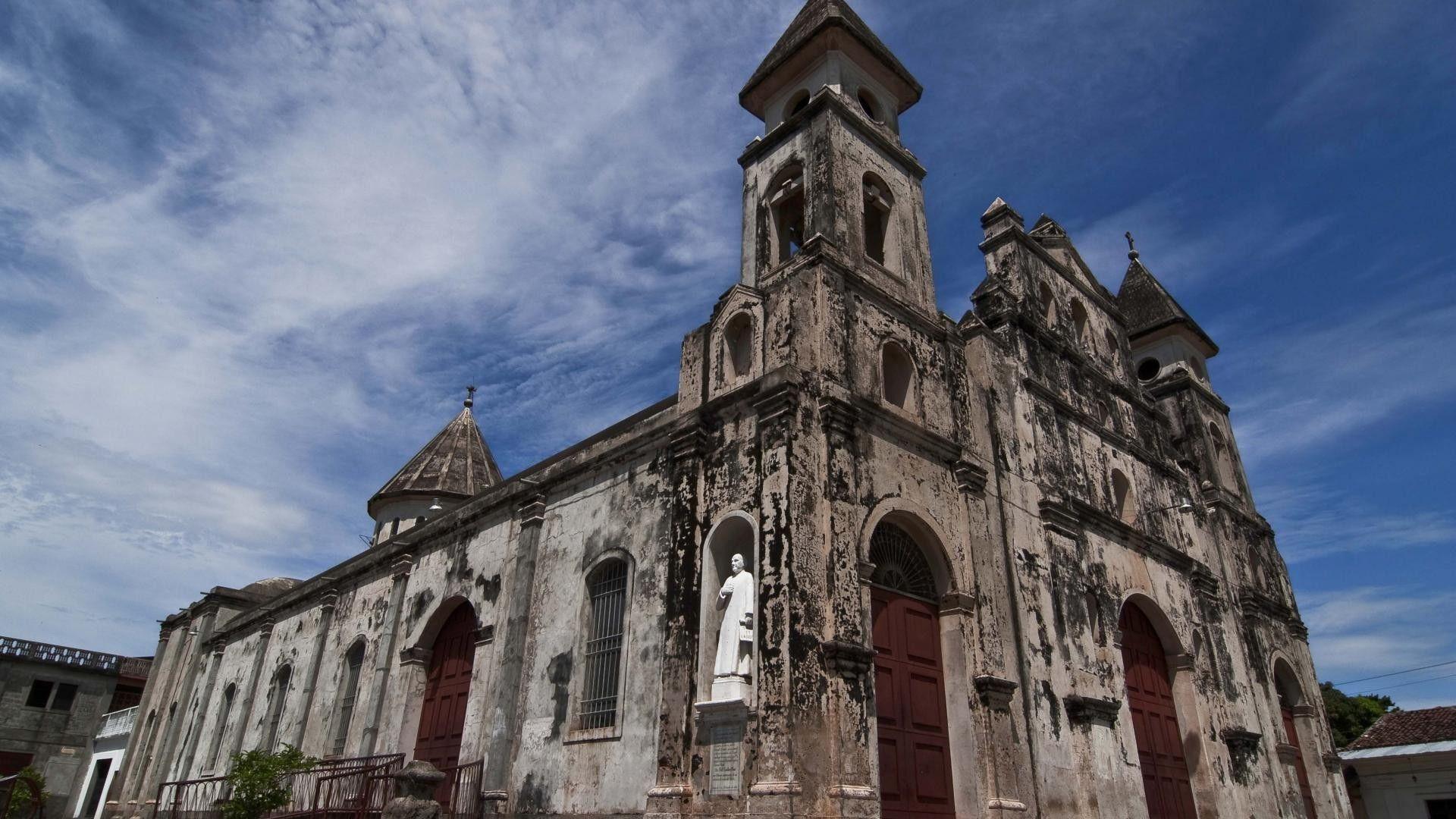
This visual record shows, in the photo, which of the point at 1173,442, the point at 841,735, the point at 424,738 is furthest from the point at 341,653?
the point at 1173,442

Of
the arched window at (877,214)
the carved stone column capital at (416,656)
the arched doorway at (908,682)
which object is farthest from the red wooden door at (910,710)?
the carved stone column capital at (416,656)

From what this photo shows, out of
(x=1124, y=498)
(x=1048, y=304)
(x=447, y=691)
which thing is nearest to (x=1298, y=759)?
(x=1124, y=498)

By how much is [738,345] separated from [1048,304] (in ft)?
28.1

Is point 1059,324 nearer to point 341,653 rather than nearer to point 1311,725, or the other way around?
point 1311,725

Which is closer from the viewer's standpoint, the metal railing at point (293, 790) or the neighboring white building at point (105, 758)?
the metal railing at point (293, 790)

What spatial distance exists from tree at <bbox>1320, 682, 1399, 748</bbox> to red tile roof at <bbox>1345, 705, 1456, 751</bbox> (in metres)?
13.0

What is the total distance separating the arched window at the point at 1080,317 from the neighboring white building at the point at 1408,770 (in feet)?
42.3

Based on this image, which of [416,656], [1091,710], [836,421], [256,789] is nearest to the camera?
[836,421]

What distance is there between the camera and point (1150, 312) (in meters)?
24.6

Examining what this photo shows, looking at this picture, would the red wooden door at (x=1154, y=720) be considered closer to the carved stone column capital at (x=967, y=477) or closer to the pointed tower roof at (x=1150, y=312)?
the carved stone column capital at (x=967, y=477)

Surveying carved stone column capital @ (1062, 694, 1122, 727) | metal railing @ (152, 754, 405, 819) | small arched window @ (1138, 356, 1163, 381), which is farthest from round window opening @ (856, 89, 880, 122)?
metal railing @ (152, 754, 405, 819)

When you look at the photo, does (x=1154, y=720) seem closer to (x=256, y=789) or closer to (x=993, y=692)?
(x=993, y=692)

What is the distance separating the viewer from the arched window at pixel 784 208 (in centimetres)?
1459

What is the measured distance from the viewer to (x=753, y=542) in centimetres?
1128
